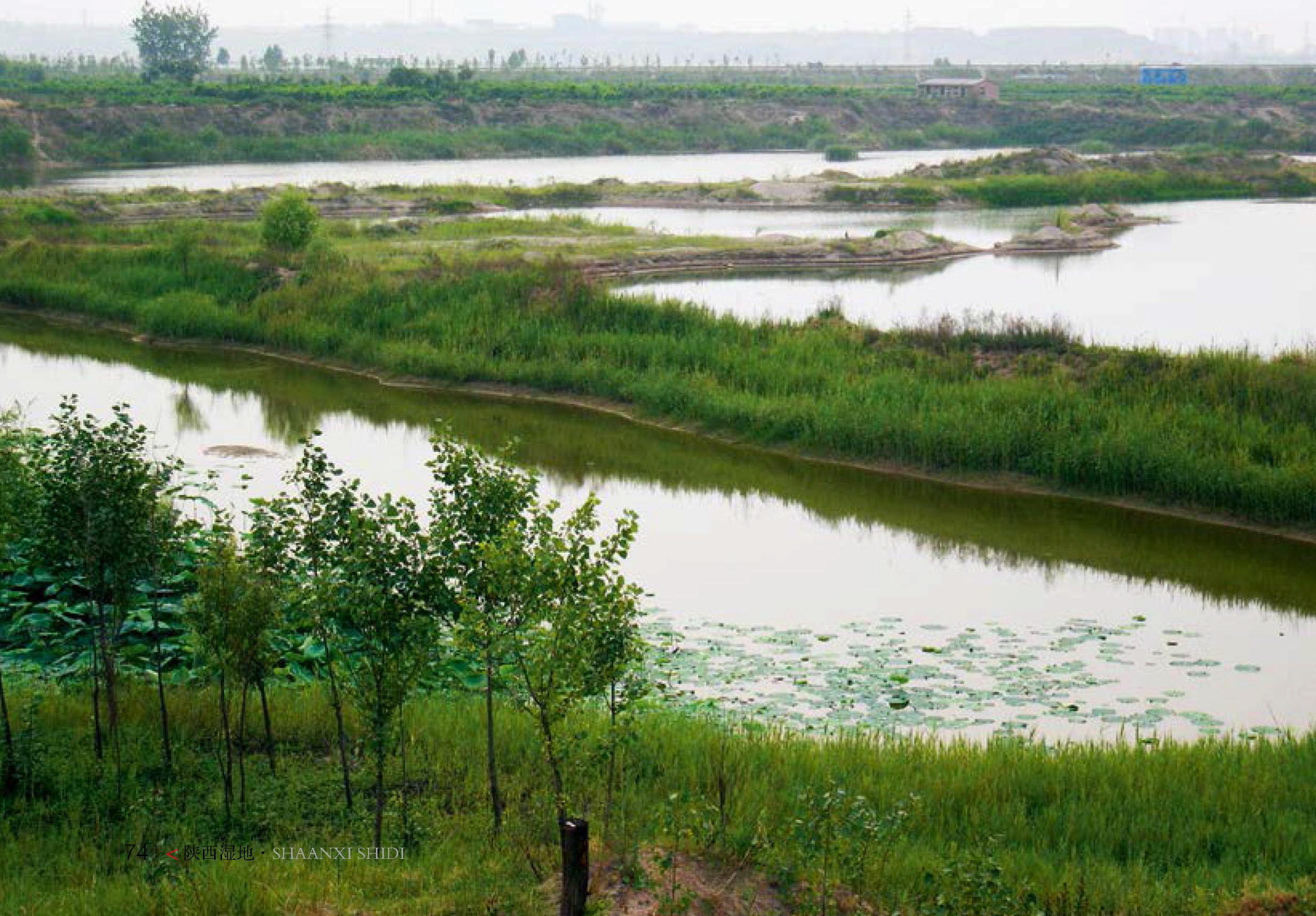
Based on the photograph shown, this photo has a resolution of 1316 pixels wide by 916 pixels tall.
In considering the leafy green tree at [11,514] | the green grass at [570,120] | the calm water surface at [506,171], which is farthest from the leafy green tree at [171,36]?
the leafy green tree at [11,514]

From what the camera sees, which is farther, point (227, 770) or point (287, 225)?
point (287, 225)

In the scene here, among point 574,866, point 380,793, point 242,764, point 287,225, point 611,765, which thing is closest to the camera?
point 574,866

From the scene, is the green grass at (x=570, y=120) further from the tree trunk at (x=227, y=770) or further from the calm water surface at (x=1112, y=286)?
the tree trunk at (x=227, y=770)

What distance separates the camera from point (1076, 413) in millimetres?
16453

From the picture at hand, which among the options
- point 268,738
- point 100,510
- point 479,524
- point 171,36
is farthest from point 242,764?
point 171,36

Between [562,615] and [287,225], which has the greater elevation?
[287,225]

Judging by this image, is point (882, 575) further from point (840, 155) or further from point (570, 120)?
point (570, 120)

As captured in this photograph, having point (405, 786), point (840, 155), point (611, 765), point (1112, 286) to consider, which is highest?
point (840, 155)

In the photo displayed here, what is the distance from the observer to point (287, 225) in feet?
89.0

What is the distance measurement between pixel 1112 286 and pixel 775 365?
12408mm

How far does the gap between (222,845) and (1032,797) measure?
4.20 m

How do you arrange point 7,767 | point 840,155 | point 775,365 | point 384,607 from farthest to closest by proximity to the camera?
point 840,155, point 775,365, point 7,767, point 384,607

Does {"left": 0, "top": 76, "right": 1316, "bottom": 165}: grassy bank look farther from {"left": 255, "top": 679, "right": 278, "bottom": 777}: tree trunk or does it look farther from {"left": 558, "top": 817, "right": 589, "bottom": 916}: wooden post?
{"left": 558, "top": 817, "right": 589, "bottom": 916}: wooden post

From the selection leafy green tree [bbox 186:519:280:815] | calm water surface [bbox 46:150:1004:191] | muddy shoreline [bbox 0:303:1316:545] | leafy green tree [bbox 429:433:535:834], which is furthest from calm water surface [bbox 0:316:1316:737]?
calm water surface [bbox 46:150:1004:191]
